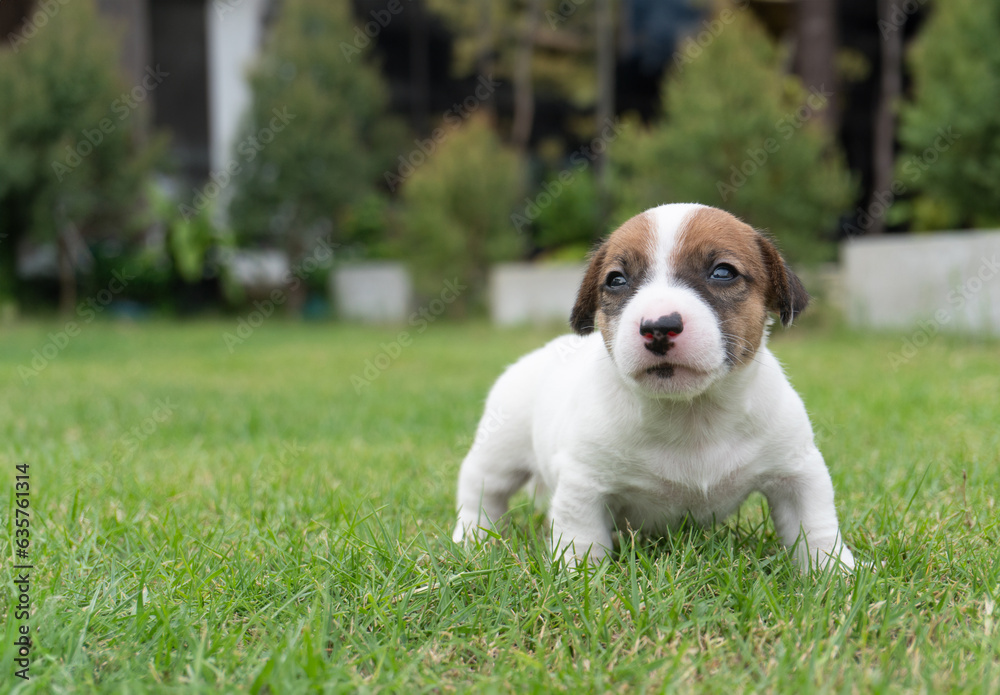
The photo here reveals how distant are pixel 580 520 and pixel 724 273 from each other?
0.78 m

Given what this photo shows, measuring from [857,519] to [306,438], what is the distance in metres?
2.99

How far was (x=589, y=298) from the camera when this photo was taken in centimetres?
270

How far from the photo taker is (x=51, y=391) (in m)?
6.43

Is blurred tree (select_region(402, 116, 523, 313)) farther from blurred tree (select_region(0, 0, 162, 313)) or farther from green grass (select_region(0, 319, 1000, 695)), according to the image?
green grass (select_region(0, 319, 1000, 695))

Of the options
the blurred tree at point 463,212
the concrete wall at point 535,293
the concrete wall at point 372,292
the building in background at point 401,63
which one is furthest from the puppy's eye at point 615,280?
the building in background at point 401,63

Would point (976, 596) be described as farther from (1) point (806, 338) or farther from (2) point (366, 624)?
(1) point (806, 338)

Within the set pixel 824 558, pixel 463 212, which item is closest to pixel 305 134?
pixel 463 212

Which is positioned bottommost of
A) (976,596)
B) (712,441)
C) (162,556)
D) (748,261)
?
(162,556)

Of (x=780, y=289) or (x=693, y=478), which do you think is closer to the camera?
(x=693, y=478)

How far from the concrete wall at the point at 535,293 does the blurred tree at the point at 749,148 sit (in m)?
2.34

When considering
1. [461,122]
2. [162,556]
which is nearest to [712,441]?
[162,556]

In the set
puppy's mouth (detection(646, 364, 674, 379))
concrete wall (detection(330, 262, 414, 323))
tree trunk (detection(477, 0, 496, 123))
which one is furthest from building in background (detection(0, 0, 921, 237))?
puppy's mouth (detection(646, 364, 674, 379))

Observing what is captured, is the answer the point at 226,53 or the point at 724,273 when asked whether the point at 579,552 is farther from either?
the point at 226,53

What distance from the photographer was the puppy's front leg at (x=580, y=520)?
2434 millimetres
